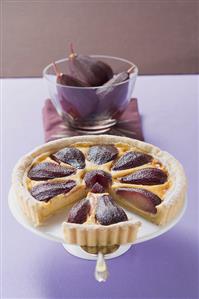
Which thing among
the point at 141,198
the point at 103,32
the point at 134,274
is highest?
the point at 141,198

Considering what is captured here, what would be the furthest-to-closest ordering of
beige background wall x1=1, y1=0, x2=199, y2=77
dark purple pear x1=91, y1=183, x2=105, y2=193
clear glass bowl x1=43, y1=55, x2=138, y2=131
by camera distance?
beige background wall x1=1, y1=0, x2=199, y2=77 → clear glass bowl x1=43, y1=55, x2=138, y2=131 → dark purple pear x1=91, y1=183, x2=105, y2=193

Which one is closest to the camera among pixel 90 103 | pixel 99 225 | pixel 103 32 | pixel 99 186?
pixel 99 225

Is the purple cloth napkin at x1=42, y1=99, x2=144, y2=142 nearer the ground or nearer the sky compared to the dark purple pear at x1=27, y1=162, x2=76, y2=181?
nearer the ground

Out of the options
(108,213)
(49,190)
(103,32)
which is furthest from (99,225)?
(103,32)

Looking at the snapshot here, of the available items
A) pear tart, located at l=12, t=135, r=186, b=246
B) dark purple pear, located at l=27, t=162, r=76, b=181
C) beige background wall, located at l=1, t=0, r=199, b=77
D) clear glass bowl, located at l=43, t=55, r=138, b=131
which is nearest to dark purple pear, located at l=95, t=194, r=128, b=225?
pear tart, located at l=12, t=135, r=186, b=246

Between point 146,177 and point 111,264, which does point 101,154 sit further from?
point 111,264

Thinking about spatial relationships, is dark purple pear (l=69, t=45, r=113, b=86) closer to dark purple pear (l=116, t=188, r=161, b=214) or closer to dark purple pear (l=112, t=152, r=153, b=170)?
dark purple pear (l=112, t=152, r=153, b=170)
